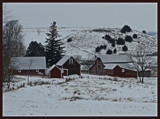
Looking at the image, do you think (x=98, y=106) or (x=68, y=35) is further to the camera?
(x=68, y=35)

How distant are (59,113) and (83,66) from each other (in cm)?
5226

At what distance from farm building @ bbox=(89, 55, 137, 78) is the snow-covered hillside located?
11451 millimetres

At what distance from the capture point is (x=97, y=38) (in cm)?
8850

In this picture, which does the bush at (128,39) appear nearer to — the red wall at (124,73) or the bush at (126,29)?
the bush at (126,29)

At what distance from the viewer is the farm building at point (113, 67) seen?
166ft

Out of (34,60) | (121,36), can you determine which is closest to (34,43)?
(34,60)

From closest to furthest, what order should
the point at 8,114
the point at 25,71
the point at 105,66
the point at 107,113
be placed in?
the point at 8,114, the point at 107,113, the point at 25,71, the point at 105,66

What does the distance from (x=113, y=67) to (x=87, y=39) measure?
38.4m

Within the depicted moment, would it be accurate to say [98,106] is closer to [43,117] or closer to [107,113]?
[107,113]

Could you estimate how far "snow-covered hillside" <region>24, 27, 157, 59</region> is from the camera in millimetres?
75200

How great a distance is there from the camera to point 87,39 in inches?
→ 3472

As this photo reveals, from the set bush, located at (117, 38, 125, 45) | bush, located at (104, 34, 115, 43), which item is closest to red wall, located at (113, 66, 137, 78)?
bush, located at (117, 38, 125, 45)

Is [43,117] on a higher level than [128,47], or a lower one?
lower

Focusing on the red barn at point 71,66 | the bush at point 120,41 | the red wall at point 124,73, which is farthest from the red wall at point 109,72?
the bush at point 120,41
